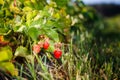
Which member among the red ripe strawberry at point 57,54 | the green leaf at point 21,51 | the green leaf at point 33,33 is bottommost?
the red ripe strawberry at point 57,54

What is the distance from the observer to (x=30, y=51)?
8.66 ft

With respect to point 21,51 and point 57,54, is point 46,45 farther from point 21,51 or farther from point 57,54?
point 21,51

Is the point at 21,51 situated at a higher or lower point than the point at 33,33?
lower

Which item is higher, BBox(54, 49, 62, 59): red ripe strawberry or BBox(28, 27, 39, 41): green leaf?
BBox(28, 27, 39, 41): green leaf

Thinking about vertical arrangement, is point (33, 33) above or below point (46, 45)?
above

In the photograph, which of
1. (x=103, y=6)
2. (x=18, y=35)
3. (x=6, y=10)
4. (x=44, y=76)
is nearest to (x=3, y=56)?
(x=44, y=76)

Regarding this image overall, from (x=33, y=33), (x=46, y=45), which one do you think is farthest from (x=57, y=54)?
(x=33, y=33)

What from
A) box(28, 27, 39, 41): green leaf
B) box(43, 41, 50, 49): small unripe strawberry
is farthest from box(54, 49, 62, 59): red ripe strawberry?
box(28, 27, 39, 41): green leaf

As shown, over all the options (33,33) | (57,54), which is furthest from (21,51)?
(57,54)

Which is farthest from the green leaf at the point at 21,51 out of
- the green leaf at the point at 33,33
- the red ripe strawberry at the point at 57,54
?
the red ripe strawberry at the point at 57,54

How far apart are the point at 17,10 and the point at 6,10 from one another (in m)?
0.10

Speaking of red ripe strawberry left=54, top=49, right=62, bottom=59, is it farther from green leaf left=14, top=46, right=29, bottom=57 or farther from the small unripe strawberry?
green leaf left=14, top=46, right=29, bottom=57

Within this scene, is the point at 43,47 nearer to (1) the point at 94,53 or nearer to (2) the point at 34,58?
(2) the point at 34,58

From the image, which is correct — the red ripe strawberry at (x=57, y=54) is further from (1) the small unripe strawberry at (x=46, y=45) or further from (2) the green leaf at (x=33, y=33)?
(2) the green leaf at (x=33, y=33)
